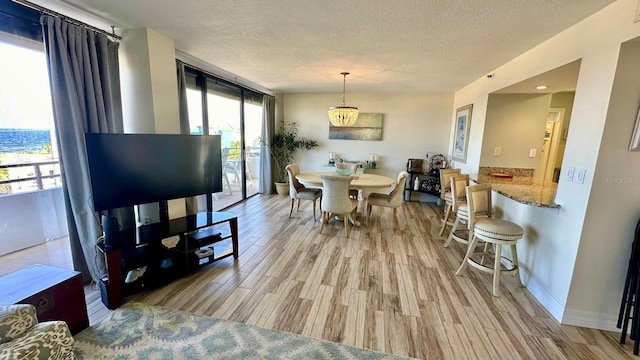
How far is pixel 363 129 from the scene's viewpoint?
235 inches

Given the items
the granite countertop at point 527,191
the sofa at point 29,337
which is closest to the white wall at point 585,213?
the granite countertop at point 527,191

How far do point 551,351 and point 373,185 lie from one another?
245cm

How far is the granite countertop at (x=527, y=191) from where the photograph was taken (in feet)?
7.38

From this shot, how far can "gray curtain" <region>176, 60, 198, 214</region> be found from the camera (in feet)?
10.6

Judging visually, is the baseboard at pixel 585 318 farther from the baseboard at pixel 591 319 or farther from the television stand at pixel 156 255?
the television stand at pixel 156 255

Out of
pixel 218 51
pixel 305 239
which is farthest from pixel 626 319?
pixel 218 51

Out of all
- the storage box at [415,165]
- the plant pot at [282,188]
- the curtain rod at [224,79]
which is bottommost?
the plant pot at [282,188]

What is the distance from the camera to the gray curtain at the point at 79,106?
6.66ft

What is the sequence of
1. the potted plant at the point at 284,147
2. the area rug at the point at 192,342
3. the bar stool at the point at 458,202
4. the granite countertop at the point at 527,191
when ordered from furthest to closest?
1. the potted plant at the point at 284,147
2. the bar stool at the point at 458,202
3. the granite countertop at the point at 527,191
4. the area rug at the point at 192,342

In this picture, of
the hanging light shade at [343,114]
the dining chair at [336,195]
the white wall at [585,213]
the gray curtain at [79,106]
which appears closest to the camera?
the white wall at [585,213]

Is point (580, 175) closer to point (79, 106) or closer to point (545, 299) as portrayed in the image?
point (545, 299)

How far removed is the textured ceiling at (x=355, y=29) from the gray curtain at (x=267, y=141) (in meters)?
1.94

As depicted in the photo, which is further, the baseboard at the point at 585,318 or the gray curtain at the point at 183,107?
the gray curtain at the point at 183,107

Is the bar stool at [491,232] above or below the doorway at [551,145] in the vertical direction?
below
